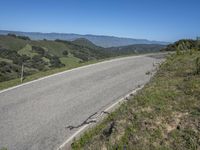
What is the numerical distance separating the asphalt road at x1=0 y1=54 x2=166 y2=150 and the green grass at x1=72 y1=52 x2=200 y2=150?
36.9 inches

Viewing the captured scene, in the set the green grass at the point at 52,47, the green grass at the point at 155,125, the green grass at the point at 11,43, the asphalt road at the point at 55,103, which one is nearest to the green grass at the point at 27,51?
the green grass at the point at 11,43

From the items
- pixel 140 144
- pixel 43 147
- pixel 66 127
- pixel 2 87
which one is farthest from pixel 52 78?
pixel 140 144

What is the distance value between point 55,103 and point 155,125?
4.25m

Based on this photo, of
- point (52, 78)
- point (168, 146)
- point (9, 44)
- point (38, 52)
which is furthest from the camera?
point (9, 44)

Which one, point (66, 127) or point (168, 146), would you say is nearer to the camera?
point (168, 146)

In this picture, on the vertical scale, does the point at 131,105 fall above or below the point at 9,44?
above

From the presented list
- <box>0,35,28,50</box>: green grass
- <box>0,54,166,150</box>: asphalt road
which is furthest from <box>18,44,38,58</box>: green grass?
<box>0,54,166,150</box>: asphalt road

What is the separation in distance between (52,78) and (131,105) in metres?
6.55

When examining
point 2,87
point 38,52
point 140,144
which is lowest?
point 38,52

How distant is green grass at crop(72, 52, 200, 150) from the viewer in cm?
480

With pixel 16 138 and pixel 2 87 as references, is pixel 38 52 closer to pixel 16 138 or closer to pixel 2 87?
pixel 2 87

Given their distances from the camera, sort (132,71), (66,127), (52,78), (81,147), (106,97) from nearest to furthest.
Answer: (81,147) < (66,127) < (106,97) < (52,78) < (132,71)

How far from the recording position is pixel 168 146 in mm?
4629

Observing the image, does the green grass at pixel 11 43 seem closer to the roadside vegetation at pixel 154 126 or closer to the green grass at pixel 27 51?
the green grass at pixel 27 51
